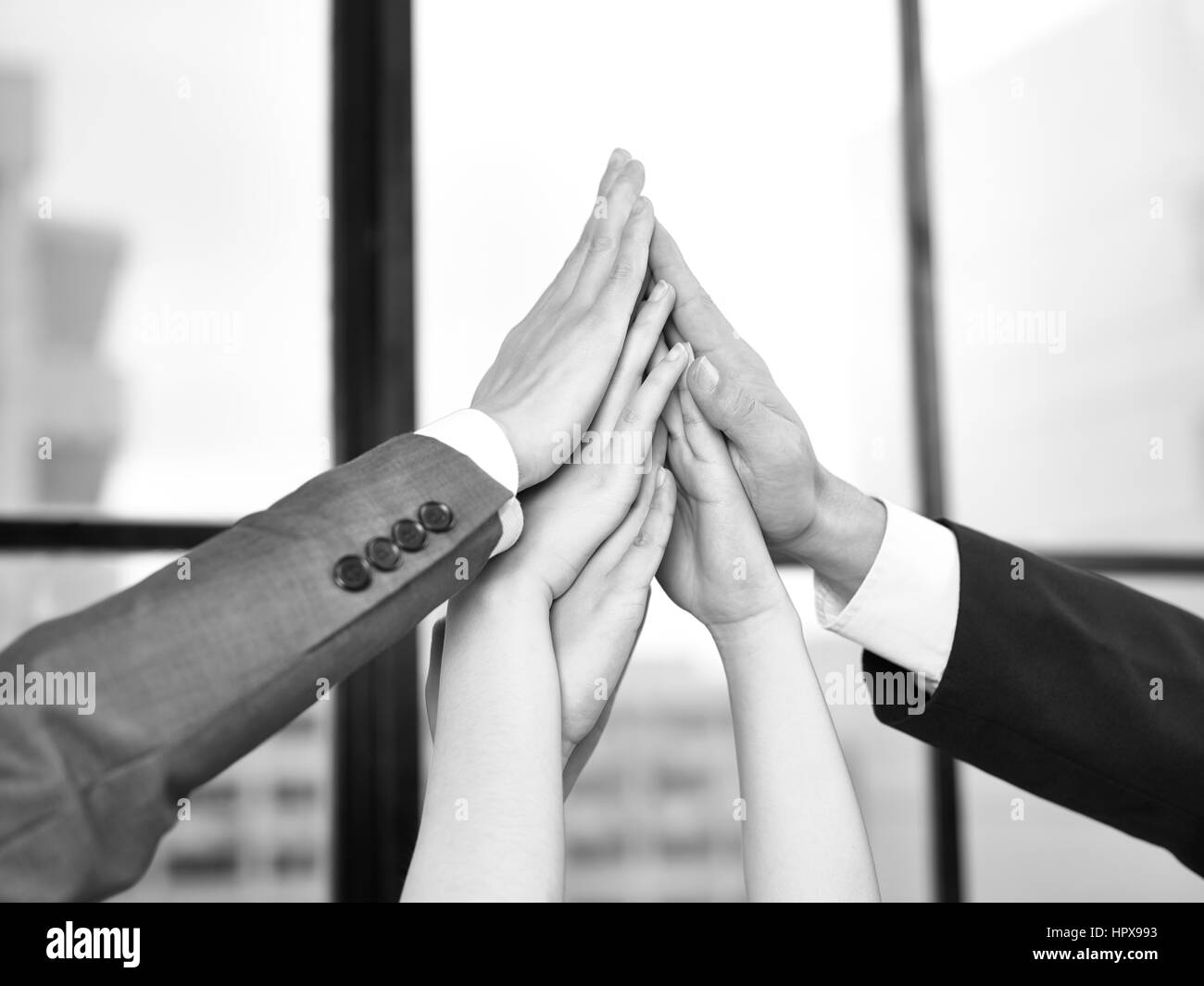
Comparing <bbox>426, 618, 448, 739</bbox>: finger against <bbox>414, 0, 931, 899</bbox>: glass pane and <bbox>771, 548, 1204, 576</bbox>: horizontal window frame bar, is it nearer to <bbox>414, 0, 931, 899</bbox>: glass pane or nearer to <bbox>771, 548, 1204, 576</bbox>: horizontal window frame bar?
<bbox>414, 0, 931, 899</bbox>: glass pane

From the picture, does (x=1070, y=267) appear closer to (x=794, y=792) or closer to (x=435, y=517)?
(x=794, y=792)

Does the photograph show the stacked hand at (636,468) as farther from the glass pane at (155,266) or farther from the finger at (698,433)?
the glass pane at (155,266)

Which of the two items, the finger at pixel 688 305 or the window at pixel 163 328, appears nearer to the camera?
the finger at pixel 688 305

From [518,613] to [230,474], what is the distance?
1241 mm

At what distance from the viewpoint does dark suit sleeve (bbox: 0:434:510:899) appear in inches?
23.8

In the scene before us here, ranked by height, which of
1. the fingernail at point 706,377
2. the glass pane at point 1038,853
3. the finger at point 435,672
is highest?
the fingernail at point 706,377

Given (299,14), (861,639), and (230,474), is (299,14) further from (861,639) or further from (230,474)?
(861,639)

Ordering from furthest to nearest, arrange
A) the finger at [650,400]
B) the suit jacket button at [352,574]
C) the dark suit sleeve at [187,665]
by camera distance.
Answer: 1. the finger at [650,400]
2. the suit jacket button at [352,574]
3. the dark suit sleeve at [187,665]

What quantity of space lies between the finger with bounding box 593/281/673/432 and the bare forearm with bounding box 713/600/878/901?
25cm

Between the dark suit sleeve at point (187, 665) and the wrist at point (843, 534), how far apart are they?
1.49 ft

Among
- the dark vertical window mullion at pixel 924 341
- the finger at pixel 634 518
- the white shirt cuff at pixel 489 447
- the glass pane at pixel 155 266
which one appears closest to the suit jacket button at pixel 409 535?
the white shirt cuff at pixel 489 447

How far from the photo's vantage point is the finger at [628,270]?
3.55 ft

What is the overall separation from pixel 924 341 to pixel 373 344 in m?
1.04
